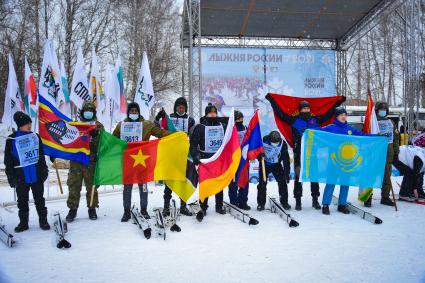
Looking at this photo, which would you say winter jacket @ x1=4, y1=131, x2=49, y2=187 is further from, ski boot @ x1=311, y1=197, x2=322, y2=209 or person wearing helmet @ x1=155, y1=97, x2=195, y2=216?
ski boot @ x1=311, y1=197, x2=322, y2=209

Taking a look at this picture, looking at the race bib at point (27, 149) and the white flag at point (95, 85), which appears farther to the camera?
the white flag at point (95, 85)

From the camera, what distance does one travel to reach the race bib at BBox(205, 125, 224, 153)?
708cm

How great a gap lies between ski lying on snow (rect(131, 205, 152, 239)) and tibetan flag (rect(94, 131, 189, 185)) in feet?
1.80

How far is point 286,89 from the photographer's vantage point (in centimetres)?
1647

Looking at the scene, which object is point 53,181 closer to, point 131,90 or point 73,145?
point 73,145

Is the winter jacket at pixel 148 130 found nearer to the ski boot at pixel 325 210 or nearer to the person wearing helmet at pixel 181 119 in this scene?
the person wearing helmet at pixel 181 119

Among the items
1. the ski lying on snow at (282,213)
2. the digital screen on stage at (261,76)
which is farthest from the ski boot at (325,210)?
the digital screen on stage at (261,76)

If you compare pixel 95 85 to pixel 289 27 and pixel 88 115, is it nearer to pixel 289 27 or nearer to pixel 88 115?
pixel 88 115

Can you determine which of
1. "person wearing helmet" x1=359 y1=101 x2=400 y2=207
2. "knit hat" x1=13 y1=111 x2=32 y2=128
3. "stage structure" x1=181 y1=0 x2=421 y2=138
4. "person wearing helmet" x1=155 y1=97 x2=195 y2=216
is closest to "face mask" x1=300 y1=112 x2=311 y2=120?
"person wearing helmet" x1=359 y1=101 x2=400 y2=207

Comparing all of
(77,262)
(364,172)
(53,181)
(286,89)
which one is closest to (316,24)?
(286,89)

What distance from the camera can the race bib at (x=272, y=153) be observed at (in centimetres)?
764

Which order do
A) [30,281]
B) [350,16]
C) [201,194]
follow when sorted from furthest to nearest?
[350,16] → [201,194] → [30,281]

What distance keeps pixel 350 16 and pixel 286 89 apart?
12.3ft

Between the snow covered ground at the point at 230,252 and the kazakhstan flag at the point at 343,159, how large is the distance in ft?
2.29
